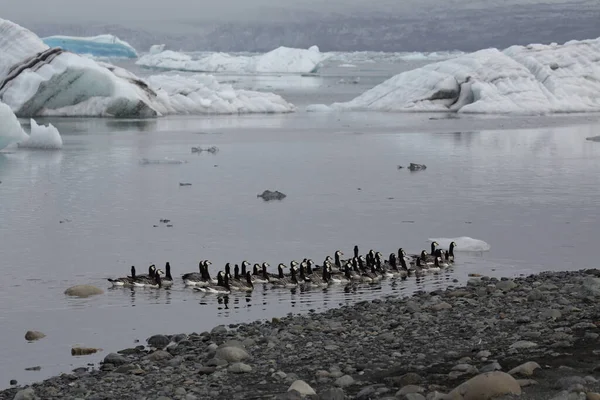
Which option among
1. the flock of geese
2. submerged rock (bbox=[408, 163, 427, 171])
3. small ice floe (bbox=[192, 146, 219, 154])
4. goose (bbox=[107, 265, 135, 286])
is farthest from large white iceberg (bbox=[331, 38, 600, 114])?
goose (bbox=[107, 265, 135, 286])

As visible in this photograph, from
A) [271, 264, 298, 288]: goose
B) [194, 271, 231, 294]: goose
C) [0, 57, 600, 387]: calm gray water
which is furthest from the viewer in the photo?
[271, 264, 298, 288]: goose

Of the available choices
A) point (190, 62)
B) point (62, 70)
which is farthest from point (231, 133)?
point (190, 62)

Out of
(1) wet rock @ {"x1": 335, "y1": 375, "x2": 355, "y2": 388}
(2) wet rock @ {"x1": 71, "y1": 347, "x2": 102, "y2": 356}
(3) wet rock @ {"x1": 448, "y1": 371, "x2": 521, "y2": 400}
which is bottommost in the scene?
(2) wet rock @ {"x1": 71, "y1": 347, "x2": 102, "y2": 356}

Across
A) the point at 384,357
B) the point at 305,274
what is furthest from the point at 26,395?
the point at 305,274

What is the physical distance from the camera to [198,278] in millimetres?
14039

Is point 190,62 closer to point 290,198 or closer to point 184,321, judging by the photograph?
point 290,198

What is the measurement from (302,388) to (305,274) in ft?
21.3

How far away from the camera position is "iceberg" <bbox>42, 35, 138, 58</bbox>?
9160cm

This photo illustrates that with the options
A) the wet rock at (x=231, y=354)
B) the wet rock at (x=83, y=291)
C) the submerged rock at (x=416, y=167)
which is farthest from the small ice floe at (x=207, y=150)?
the wet rock at (x=231, y=354)

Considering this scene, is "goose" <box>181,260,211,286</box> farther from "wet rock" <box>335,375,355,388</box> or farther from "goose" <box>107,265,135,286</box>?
"wet rock" <box>335,375,355,388</box>

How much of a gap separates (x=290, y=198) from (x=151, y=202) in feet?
10.5

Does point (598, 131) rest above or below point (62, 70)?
below

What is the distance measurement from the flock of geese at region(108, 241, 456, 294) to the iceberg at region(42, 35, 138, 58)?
7735 centimetres

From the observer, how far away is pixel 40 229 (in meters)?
18.8
